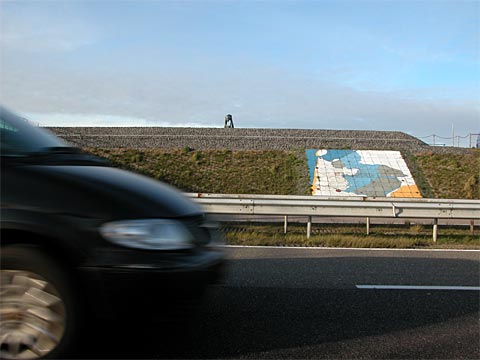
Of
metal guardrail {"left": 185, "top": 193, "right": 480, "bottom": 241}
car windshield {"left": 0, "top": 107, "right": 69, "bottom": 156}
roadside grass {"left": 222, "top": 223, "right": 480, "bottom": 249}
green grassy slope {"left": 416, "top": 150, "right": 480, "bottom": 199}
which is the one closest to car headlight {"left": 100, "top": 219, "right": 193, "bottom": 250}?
car windshield {"left": 0, "top": 107, "right": 69, "bottom": 156}

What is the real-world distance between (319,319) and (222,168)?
17.3m

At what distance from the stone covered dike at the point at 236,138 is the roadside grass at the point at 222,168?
4.65ft

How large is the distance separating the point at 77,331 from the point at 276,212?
6.99 meters

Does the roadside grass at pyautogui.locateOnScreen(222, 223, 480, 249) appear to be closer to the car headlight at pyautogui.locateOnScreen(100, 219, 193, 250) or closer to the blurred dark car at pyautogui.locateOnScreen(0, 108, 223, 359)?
the car headlight at pyautogui.locateOnScreen(100, 219, 193, 250)

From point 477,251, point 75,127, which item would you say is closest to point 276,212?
point 477,251

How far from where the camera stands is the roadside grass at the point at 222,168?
63.0 feet

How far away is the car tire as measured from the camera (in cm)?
271

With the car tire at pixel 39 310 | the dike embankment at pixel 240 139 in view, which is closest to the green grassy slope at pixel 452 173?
the dike embankment at pixel 240 139

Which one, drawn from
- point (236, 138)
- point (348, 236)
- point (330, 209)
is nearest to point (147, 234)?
point (348, 236)

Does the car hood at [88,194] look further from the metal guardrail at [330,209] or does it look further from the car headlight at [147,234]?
the metal guardrail at [330,209]

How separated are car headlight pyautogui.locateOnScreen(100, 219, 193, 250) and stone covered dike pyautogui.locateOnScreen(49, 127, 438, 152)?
21557 mm

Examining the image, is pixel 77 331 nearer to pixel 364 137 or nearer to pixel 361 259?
pixel 361 259

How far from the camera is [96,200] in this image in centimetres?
285

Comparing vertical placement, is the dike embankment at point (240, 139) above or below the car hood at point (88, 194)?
above
